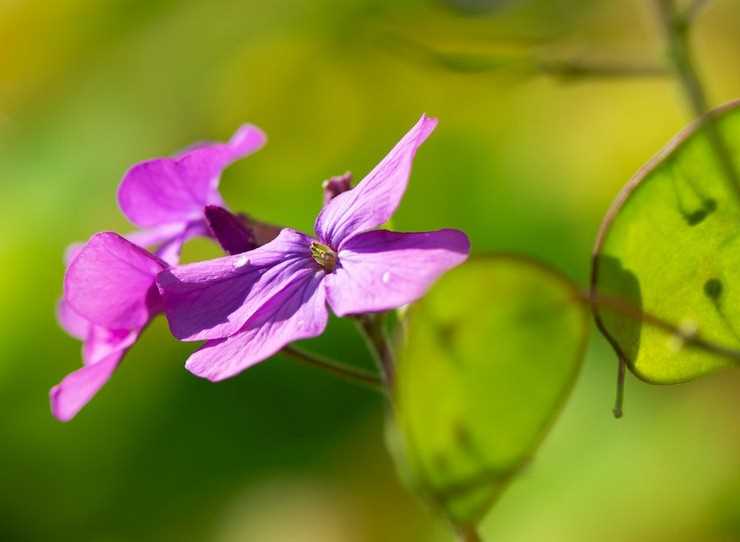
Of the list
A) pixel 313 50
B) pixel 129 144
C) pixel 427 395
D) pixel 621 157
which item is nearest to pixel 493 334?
pixel 427 395

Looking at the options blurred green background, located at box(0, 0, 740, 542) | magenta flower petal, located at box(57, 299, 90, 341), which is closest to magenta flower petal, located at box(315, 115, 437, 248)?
magenta flower petal, located at box(57, 299, 90, 341)

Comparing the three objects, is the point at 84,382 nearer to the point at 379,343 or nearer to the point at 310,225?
the point at 379,343

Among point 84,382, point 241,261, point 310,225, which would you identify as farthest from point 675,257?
point 310,225

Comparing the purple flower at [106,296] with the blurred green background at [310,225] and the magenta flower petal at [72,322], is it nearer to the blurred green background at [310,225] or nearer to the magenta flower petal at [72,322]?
the magenta flower petal at [72,322]

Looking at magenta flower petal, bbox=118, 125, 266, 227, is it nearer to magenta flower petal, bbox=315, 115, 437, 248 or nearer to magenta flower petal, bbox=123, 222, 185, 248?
magenta flower petal, bbox=123, 222, 185, 248

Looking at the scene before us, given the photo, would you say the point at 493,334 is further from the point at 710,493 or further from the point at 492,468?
the point at 710,493
